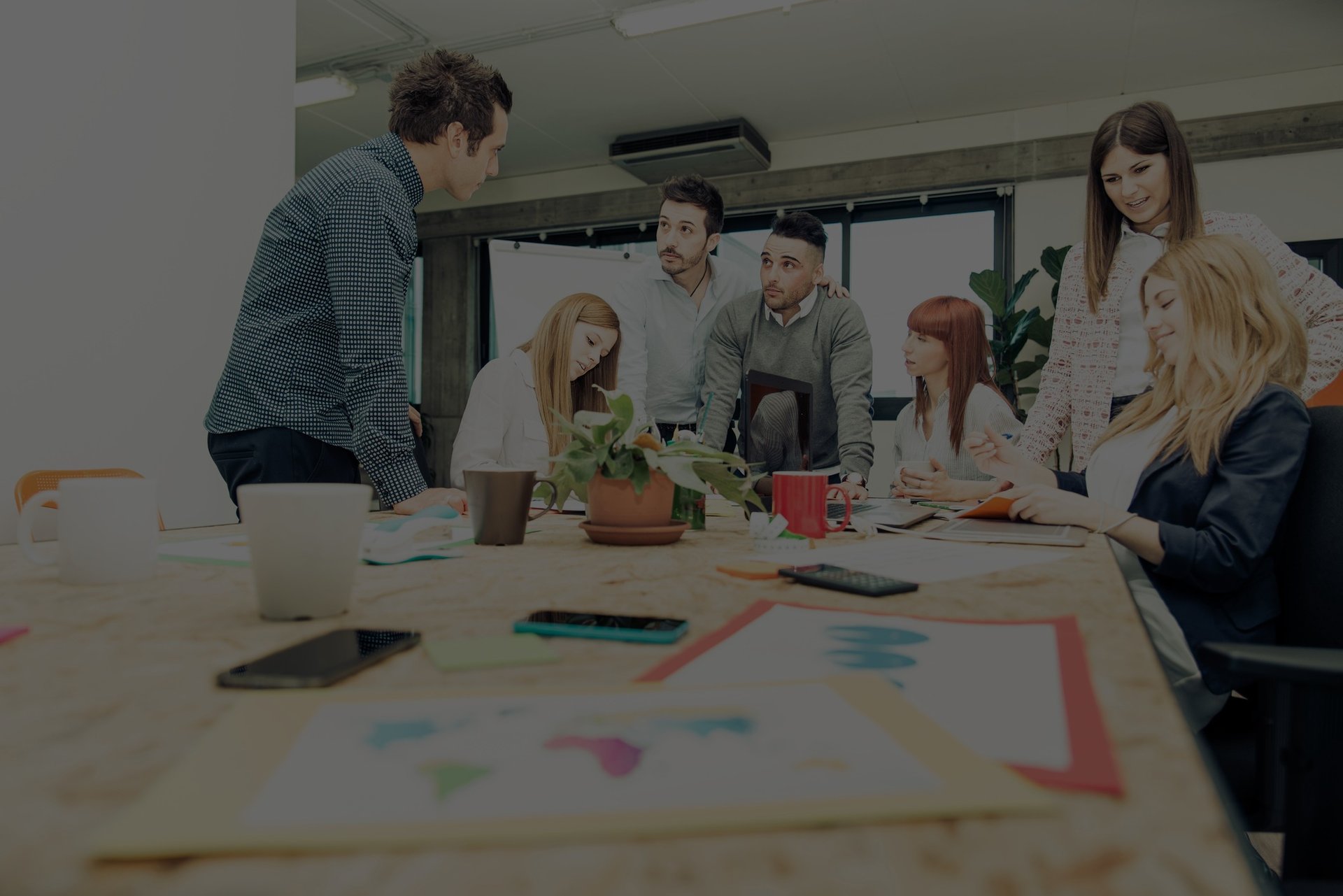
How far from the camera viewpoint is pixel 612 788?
0.31 m

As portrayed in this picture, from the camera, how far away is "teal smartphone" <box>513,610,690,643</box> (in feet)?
1.80

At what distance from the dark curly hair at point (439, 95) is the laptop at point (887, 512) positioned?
1103mm

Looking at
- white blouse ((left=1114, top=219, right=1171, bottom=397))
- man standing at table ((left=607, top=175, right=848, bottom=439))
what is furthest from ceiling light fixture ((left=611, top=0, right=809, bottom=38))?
white blouse ((left=1114, top=219, right=1171, bottom=397))

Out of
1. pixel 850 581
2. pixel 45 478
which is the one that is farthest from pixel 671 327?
pixel 850 581

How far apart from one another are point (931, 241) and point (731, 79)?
162 cm

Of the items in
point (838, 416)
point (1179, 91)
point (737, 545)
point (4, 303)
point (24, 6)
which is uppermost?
point (1179, 91)

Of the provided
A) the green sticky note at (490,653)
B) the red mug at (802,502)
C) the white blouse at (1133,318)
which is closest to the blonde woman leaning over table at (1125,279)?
the white blouse at (1133,318)

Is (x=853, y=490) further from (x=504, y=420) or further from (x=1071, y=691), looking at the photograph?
(x=1071, y=691)

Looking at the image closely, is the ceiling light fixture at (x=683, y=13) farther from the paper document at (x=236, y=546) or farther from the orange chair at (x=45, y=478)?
the paper document at (x=236, y=546)

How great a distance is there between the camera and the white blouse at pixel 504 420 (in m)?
2.46

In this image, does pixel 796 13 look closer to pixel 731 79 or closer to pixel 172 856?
pixel 731 79

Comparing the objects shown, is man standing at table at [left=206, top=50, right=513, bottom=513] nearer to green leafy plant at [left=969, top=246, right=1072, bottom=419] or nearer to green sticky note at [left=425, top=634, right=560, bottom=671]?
green sticky note at [left=425, top=634, right=560, bottom=671]

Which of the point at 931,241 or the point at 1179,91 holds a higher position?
the point at 1179,91

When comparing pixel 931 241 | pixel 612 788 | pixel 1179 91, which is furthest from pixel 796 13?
pixel 612 788
